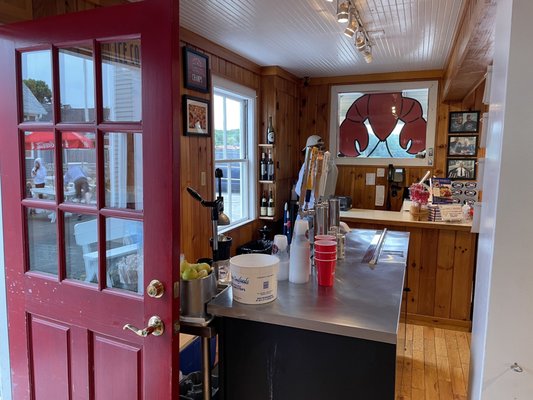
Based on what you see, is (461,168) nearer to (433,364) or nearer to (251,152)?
(251,152)

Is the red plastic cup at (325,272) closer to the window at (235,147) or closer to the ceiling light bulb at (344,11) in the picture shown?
the ceiling light bulb at (344,11)

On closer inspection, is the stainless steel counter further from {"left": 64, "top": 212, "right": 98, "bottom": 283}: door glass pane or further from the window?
the window

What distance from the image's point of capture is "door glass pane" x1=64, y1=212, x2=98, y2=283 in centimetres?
146

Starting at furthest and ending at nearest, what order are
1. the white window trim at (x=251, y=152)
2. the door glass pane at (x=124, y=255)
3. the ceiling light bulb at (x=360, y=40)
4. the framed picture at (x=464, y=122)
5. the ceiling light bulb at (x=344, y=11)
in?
1. the framed picture at (x=464, y=122)
2. the white window trim at (x=251, y=152)
3. the ceiling light bulb at (x=360, y=40)
4. the ceiling light bulb at (x=344, y=11)
5. the door glass pane at (x=124, y=255)

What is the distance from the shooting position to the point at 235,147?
4164 millimetres

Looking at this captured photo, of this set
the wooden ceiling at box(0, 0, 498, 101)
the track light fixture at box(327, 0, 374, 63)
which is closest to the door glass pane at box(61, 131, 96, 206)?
the wooden ceiling at box(0, 0, 498, 101)

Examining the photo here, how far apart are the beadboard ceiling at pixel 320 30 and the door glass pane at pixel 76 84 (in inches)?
51.4

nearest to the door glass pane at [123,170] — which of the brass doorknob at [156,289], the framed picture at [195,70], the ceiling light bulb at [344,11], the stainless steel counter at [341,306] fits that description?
the brass doorknob at [156,289]

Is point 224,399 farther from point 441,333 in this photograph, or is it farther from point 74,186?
point 441,333

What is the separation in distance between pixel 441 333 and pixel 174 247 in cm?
277

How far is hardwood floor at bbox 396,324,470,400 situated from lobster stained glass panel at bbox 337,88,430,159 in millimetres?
2377

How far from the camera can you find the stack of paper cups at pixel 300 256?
63.6 inches

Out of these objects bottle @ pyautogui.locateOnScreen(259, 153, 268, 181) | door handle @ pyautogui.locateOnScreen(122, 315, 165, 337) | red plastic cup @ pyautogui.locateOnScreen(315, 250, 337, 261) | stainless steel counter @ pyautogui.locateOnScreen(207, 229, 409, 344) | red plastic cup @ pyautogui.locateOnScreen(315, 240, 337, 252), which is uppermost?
bottle @ pyautogui.locateOnScreen(259, 153, 268, 181)

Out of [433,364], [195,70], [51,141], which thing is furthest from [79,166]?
[433,364]
